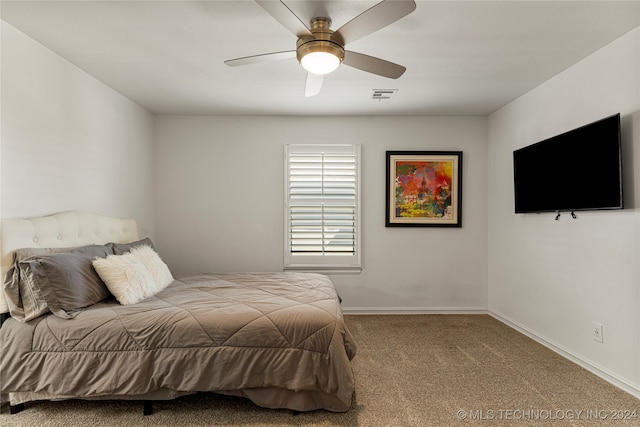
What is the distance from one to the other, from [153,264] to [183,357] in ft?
3.65

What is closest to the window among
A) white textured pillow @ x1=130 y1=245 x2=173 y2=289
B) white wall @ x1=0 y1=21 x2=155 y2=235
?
white textured pillow @ x1=130 y1=245 x2=173 y2=289

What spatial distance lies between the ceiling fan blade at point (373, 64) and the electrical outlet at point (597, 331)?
2.38 metres

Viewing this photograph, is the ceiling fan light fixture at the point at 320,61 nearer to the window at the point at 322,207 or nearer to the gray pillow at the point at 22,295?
the gray pillow at the point at 22,295

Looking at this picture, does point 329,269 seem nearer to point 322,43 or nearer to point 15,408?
point 322,43

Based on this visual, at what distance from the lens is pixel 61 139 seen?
9.41ft

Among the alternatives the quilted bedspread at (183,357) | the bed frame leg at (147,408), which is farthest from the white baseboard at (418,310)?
the bed frame leg at (147,408)

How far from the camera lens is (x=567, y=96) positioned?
3.10 meters

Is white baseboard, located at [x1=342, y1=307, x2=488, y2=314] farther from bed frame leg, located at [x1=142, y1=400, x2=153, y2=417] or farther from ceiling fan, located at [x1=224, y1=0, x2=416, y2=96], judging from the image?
ceiling fan, located at [x1=224, y1=0, x2=416, y2=96]

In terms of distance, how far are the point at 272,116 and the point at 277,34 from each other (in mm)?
2027

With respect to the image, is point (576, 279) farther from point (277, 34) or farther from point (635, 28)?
point (277, 34)

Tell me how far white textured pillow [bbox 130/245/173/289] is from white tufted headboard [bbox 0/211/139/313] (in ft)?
1.16

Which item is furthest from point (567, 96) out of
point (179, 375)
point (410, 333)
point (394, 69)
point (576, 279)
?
point (179, 375)

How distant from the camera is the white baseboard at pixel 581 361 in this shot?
251cm

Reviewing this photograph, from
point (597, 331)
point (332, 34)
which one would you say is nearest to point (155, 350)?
point (332, 34)
